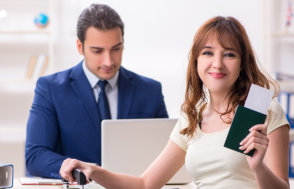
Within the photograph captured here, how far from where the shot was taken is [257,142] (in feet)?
4.53

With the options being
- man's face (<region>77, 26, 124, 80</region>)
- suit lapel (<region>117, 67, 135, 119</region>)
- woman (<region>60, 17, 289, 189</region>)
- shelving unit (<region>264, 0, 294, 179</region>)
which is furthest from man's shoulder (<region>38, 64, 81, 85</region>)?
shelving unit (<region>264, 0, 294, 179</region>)

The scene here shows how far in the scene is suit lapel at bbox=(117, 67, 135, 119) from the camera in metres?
2.50

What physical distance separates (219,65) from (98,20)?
0.99 meters

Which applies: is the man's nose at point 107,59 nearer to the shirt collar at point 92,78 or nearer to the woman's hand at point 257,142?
the shirt collar at point 92,78

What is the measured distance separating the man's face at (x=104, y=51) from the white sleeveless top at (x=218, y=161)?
29.1 inches

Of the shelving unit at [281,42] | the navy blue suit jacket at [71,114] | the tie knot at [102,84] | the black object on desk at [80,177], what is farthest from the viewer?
the shelving unit at [281,42]

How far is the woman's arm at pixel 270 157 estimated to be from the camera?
1.38m

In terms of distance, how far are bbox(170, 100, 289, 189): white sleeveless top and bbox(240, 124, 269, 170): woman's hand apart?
0.66 ft

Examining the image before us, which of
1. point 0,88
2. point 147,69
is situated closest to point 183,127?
point 147,69

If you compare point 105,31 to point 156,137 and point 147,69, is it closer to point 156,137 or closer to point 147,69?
point 156,137

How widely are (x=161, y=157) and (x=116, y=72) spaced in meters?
0.76

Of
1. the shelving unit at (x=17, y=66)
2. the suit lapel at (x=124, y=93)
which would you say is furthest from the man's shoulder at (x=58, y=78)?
the shelving unit at (x=17, y=66)

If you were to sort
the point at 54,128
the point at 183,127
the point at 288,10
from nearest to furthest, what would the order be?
1. the point at 183,127
2. the point at 54,128
3. the point at 288,10

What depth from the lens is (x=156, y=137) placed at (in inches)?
78.5
